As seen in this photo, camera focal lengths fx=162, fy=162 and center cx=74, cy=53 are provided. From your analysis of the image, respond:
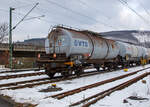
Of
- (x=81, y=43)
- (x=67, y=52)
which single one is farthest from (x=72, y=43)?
(x=81, y=43)

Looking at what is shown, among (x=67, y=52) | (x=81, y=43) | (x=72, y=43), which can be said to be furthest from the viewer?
(x=81, y=43)

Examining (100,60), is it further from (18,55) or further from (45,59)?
(18,55)

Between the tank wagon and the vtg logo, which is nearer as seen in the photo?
the tank wagon

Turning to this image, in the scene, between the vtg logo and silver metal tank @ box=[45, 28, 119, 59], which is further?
the vtg logo

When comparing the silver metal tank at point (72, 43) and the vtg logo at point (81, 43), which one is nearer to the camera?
the silver metal tank at point (72, 43)

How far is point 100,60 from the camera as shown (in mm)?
14734

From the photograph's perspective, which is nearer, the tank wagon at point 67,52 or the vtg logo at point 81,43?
the tank wagon at point 67,52

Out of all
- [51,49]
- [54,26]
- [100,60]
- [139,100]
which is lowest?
[139,100]

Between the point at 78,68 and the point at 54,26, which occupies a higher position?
the point at 54,26

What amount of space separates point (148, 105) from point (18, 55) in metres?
34.7

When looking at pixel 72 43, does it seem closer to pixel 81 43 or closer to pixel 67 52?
pixel 67 52

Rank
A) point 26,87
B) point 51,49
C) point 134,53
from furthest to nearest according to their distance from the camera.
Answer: point 134,53, point 51,49, point 26,87

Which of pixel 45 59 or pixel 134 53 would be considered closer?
pixel 45 59

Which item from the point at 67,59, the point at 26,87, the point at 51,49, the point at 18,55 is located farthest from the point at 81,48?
the point at 18,55
